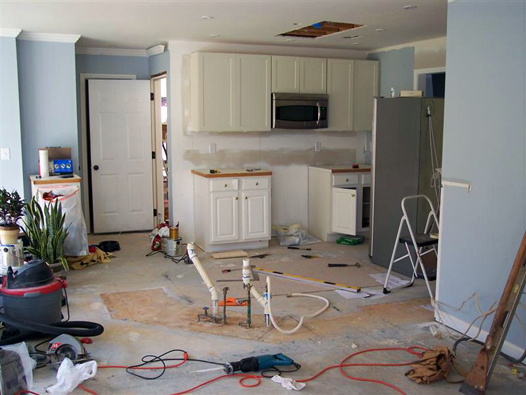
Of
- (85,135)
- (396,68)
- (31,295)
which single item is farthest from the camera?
(85,135)

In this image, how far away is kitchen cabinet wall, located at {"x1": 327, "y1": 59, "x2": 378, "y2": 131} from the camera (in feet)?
22.9

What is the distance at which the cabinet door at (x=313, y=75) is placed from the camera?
679 cm

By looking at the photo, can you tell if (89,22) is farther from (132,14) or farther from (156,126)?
(156,126)

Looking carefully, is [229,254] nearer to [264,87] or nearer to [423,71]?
[264,87]

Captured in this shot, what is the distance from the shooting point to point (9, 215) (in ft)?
17.3

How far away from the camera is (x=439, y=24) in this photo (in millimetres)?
5441

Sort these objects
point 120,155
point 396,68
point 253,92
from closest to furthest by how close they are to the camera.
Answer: point 253,92 < point 396,68 < point 120,155

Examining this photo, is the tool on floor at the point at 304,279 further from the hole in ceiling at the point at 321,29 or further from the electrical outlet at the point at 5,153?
the electrical outlet at the point at 5,153

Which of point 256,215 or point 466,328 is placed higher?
point 256,215

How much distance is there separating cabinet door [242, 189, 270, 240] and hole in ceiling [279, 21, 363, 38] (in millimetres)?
1806

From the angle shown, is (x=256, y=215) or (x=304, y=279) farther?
(x=256, y=215)

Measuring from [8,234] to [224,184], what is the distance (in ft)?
7.43

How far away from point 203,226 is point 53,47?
2.55 meters

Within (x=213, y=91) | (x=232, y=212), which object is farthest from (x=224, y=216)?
(x=213, y=91)
